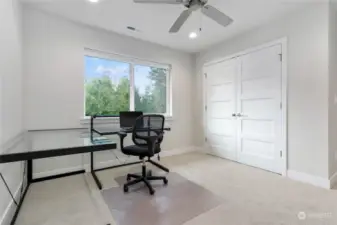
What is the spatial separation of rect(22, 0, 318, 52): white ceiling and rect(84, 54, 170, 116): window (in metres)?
0.65

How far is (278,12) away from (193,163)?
114 inches

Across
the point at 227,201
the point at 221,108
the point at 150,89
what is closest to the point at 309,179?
the point at 227,201

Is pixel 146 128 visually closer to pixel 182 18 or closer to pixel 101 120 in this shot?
pixel 101 120

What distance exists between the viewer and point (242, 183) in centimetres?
273

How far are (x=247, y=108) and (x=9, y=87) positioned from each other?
354cm

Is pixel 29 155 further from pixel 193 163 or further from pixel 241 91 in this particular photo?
pixel 241 91

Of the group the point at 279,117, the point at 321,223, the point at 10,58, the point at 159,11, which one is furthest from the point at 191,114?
the point at 10,58

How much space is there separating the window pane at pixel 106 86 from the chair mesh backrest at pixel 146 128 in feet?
4.23

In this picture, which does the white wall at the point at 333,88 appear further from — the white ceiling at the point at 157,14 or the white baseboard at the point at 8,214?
the white baseboard at the point at 8,214

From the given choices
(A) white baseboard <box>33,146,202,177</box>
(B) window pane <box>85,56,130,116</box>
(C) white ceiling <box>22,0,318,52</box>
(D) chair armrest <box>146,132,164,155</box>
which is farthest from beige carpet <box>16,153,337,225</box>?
(C) white ceiling <box>22,0,318,52</box>

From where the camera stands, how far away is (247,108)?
3.61 meters

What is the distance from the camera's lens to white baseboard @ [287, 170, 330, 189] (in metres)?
2.56

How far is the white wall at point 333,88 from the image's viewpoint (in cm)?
260

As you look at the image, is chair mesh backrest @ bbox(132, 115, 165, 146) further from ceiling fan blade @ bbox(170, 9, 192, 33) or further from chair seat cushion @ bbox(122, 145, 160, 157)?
ceiling fan blade @ bbox(170, 9, 192, 33)
